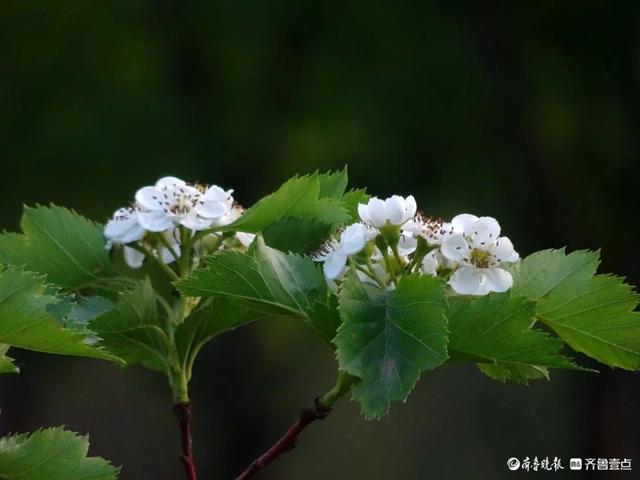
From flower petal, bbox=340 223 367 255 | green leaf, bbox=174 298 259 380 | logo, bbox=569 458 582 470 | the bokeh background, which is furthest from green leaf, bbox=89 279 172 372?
the bokeh background

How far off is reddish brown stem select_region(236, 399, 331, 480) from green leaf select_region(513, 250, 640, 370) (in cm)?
26

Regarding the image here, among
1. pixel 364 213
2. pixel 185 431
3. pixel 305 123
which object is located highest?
pixel 305 123

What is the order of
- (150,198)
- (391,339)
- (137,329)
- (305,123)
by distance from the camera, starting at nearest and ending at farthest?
1. (391,339)
2. (137,329)
3. (150,198)
4. (305,123)

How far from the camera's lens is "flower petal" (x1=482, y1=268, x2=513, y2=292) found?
4.44ft

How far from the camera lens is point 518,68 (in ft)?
26.0

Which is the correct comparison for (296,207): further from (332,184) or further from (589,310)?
(589,310)


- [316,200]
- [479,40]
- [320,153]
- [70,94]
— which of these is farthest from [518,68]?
[316,200]

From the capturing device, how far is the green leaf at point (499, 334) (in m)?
1.26

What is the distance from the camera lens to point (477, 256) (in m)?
1.33

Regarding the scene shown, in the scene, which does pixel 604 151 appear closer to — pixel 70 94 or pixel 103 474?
pixel 70 94

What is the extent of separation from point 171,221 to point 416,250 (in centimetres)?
31

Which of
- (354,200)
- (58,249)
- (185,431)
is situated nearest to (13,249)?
(58,249)

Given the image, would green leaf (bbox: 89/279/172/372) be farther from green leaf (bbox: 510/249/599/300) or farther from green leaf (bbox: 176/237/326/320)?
green leaf (bbox: 510/249/599/300)

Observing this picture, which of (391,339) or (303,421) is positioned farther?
(303,421)
